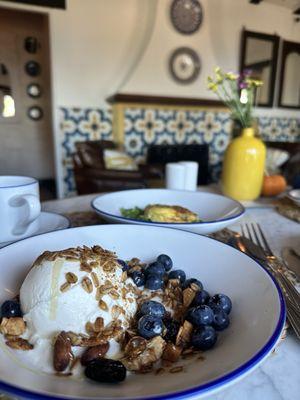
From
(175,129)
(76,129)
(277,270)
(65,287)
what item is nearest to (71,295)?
(65,287)

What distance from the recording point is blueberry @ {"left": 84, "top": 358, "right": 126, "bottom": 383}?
11.0 inches

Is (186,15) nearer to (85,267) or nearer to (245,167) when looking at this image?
(245,167)

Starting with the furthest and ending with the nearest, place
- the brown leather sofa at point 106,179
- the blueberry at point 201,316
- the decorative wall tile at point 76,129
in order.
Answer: the decorative wall tile at point 76,129
the brown leather sofa at point 106,179
the blueberry at point 201,316

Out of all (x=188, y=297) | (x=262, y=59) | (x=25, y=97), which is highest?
(x=262, y=59)

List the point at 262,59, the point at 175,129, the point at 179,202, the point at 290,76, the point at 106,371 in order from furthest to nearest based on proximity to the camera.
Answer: the point at 290,76 → the point at 262,59 → the point at 175,129 → the point at 179,202 → the point at 106,371

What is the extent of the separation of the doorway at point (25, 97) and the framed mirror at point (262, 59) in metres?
2.34

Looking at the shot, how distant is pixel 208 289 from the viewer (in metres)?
0.43

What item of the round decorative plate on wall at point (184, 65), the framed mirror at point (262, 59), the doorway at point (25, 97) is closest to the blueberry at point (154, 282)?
the round decorative plate on wall at point (184, 65)

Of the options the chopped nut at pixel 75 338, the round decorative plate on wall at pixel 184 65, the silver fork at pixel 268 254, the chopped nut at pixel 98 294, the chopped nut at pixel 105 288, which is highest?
the round decorative plate on wall at pixel 184 65

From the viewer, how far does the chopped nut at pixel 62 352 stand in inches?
11.7

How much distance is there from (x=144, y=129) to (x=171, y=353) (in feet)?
10.3

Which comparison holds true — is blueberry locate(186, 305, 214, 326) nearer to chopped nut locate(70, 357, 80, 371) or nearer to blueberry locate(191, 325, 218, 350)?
blueberry locate(191, 325, 218, 350)

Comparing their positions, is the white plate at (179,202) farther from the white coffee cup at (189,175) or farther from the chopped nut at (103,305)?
the chopped nut at (103,305)

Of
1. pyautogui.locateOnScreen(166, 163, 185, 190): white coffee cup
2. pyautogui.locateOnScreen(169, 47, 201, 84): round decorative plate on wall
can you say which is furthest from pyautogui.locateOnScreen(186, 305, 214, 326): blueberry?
pyautogui.locateOnScreen(169, 47, 201, 84): round decorative plate on wall
